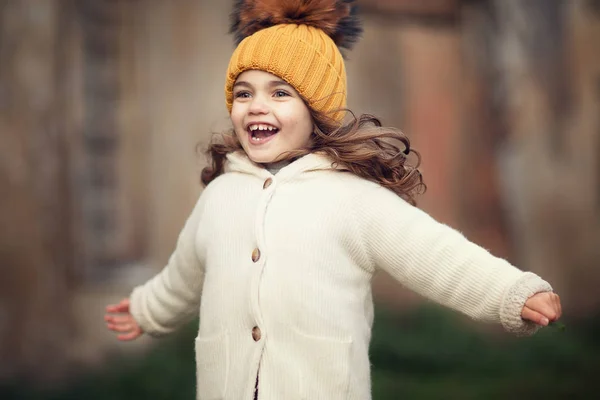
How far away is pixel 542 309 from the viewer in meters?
2.26

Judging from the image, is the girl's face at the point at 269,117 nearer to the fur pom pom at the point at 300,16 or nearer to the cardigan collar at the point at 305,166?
the cardigan collar at the point at 305,166

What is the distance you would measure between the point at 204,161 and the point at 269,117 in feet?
11.8

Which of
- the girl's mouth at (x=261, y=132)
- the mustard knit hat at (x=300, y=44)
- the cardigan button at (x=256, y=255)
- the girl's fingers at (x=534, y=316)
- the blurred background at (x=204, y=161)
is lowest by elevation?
the blurred background at (x=204, y=161)

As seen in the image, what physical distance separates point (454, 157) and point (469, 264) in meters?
4.27

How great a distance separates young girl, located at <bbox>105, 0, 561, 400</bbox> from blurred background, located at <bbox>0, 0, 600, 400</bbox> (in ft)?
7.89

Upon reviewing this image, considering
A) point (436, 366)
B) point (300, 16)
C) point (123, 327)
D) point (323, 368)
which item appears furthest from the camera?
point (436, 366)

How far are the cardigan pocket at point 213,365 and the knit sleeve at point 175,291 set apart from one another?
277 mm

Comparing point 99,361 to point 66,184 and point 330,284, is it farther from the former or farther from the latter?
point 330,284

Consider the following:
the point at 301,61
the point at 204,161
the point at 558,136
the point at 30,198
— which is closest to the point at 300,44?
the point at 301,61

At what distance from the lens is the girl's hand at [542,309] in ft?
7.38

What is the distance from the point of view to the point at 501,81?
626 cm

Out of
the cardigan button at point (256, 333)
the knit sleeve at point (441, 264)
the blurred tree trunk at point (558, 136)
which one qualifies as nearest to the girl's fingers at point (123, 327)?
the cardigan button at point (256, 333)

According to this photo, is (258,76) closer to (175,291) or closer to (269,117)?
(269,117)

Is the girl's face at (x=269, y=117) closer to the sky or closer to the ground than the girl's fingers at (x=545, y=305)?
closer to the sky
